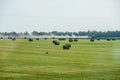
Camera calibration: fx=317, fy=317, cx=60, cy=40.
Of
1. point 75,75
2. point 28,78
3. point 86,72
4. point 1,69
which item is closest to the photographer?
point 28,78

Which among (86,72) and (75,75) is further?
(86,72)

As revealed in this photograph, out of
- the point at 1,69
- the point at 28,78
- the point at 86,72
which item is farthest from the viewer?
the point at 1,69

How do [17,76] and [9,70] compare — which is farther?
[9,70]

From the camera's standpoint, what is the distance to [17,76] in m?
27.1

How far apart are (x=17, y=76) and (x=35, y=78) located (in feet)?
6.68

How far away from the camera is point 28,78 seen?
2581 centimetres

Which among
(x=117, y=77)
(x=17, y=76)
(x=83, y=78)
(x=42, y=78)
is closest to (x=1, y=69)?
(x=17, y=76)

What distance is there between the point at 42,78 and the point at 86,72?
5568 mm

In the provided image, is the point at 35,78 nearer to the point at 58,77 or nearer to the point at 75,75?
the point at 58,77

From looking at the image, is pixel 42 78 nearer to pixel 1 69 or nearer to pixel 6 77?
pixel 6 77

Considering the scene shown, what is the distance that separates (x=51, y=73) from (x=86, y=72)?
339 centimetres

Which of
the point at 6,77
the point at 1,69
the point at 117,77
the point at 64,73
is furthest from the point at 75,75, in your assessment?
the point at 1,69

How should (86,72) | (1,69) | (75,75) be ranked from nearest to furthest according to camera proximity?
(75,75) < (86,72) < (1,69)

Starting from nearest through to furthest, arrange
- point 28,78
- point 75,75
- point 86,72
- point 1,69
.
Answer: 1. point 28,78
2. point 75,75
3. point 86,72
4. point 1,69
